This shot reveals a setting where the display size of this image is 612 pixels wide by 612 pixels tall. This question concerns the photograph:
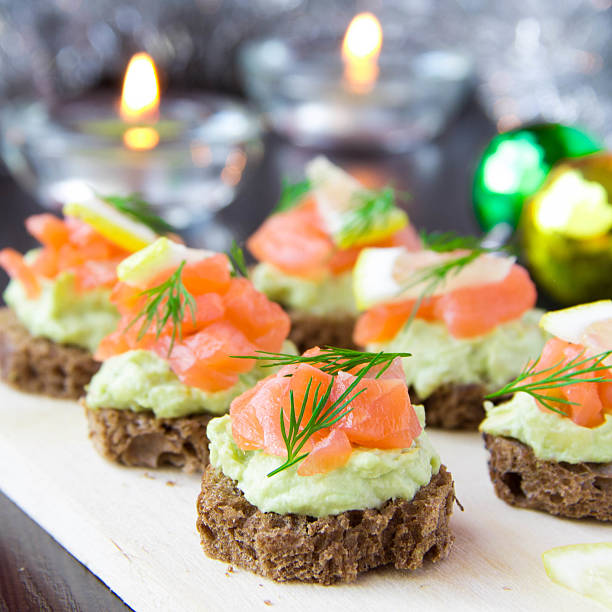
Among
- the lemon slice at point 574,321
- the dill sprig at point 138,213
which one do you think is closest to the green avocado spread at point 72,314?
the dill sprig at point 138,213

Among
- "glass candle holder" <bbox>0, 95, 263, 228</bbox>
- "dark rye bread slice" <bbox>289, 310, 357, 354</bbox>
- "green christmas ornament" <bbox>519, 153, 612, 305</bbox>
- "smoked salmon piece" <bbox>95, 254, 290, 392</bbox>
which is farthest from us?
"glass candle holder" <bbox>0, 95, 263, 228</bbox>

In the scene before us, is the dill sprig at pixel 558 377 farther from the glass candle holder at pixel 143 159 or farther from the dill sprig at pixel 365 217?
the glass candle holder at pixel 143 159

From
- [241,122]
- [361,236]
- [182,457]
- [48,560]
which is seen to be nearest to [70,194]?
[241,122]

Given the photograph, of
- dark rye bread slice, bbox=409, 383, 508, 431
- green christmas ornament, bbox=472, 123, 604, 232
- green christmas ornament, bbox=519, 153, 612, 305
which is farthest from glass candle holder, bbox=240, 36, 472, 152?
dark rye bread slice, bbox=409, 383, 508, 431

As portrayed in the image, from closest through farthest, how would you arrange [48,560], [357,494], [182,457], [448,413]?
[357,494] → [48,560] → [182,457] → [448,413]

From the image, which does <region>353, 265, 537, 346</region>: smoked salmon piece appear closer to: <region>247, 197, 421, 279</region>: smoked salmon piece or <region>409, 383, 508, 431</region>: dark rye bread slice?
<region>409, 383, 508, 431</region>: dark rye bread slice

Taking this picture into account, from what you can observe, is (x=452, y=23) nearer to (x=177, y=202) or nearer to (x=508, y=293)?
(x=177, y=202)
